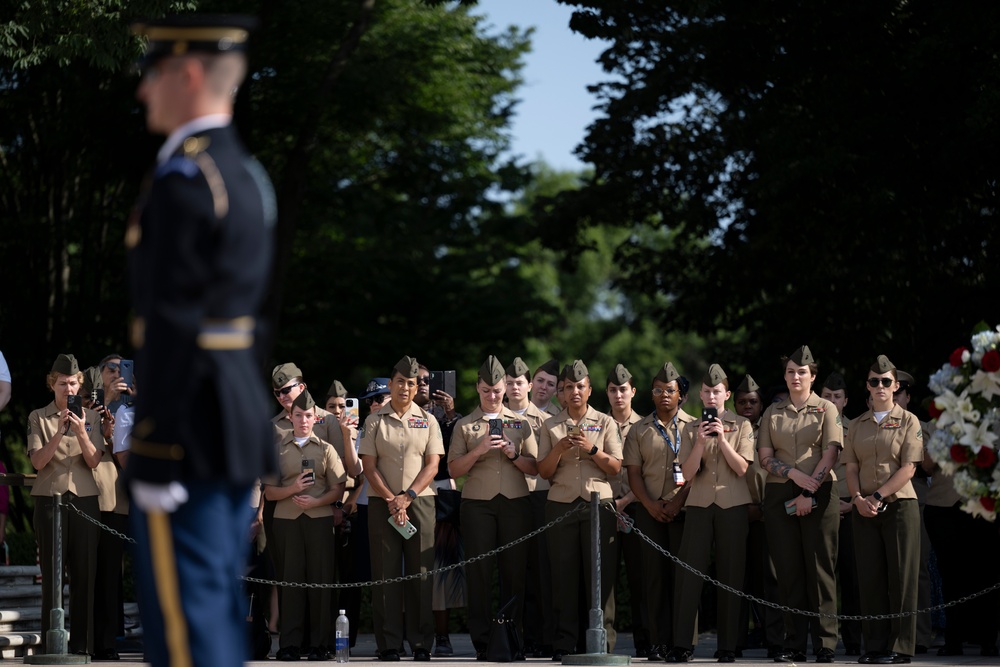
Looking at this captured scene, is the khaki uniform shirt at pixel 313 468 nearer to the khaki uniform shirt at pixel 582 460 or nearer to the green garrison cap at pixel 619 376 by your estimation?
the khaki uniform shirt at pixel 582 460

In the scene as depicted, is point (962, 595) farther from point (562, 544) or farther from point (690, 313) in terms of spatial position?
point (690, 313)

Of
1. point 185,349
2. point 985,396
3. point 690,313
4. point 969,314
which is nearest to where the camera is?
point 185,349

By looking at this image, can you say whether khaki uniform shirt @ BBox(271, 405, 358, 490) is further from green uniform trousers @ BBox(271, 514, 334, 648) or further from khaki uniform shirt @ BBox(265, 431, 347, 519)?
green uniform trousers @ BBox(271, 514, 334, 648)

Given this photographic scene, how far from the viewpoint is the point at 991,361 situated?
8.21 metres

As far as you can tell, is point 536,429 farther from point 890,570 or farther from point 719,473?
point 890,570

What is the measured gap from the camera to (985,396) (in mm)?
8367

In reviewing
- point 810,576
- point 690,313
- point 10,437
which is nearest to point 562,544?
point 810,576

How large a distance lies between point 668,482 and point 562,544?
0.99 meters

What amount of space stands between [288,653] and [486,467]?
2.13 m

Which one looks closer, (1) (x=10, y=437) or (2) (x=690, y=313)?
(2) (x=690, y=313)

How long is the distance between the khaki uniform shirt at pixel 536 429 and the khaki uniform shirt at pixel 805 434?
1853mm

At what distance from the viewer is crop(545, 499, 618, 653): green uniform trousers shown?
11900mm

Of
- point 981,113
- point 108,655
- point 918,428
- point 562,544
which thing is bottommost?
point 108,655

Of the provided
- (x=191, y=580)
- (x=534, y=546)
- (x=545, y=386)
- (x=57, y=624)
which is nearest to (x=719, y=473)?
(x=534, y=546)
